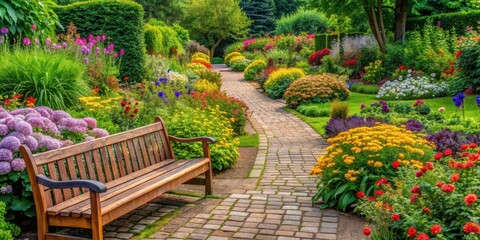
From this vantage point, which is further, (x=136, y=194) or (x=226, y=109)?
(x=226, y=109)

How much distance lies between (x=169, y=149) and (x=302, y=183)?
1.80 meters

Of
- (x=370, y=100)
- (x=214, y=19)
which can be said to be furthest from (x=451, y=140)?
A: (x=214, y=19)

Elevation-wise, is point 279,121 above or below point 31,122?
below

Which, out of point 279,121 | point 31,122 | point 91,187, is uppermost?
point 31,122

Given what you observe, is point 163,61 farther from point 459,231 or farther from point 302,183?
point 459,231

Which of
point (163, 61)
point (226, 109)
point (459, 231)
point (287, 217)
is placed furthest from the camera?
point (163, 61)

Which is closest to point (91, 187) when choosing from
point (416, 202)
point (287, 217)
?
point (287, 217)

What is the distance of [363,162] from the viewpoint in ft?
16.6

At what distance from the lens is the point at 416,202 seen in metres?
3.61

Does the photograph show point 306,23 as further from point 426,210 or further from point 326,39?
point 426,210

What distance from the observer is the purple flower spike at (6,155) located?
4.34 meters

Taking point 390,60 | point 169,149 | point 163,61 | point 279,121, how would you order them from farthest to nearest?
point 390,60 → point 163,61 → point 279,121 → point 169,149

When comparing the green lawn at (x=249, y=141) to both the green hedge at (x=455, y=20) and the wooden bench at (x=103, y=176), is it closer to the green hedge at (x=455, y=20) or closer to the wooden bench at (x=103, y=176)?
the wooden bench at (x=103, y=176)

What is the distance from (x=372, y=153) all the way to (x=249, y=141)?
4436mm
